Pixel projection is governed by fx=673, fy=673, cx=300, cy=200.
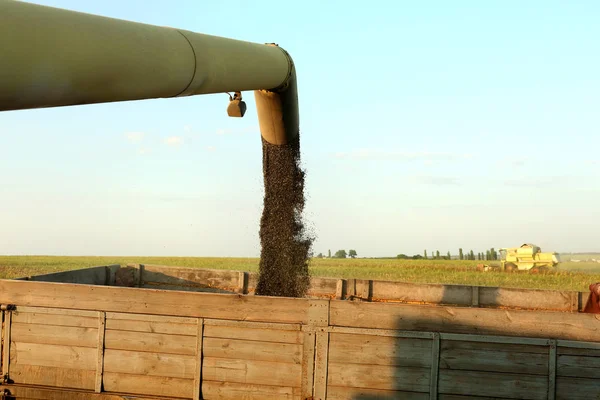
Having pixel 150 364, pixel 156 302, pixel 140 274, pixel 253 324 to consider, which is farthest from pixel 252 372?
pixel 140 274

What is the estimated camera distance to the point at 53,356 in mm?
6133

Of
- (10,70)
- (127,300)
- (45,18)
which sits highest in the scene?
(45,18)

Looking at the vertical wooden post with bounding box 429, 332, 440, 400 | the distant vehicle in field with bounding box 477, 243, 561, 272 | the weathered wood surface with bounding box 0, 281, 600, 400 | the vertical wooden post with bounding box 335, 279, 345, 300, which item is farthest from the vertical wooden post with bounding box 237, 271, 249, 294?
the distant vehicle in field with bounding box 477, 243, 561, 272

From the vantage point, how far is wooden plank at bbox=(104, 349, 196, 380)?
5.79 metres

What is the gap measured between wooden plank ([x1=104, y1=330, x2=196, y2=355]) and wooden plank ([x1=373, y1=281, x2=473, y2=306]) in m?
3.80

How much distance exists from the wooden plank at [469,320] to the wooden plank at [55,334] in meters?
2.22

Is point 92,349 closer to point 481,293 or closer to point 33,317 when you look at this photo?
point 33,317

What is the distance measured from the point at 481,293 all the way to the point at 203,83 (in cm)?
565

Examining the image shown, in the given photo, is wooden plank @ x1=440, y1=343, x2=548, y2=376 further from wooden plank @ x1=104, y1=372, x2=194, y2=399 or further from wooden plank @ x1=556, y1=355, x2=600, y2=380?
wooden plank @ x1=104, y1=372, x2=194, y2=399

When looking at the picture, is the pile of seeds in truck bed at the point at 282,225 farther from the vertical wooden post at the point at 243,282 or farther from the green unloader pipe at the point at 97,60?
the green unloader pipe at the point at 97,60

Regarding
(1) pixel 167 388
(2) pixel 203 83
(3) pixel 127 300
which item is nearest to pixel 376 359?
(1) pixel 167 388

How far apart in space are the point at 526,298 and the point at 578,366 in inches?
125

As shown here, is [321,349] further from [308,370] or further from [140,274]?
[140,274]

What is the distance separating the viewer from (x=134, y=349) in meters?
5.89
